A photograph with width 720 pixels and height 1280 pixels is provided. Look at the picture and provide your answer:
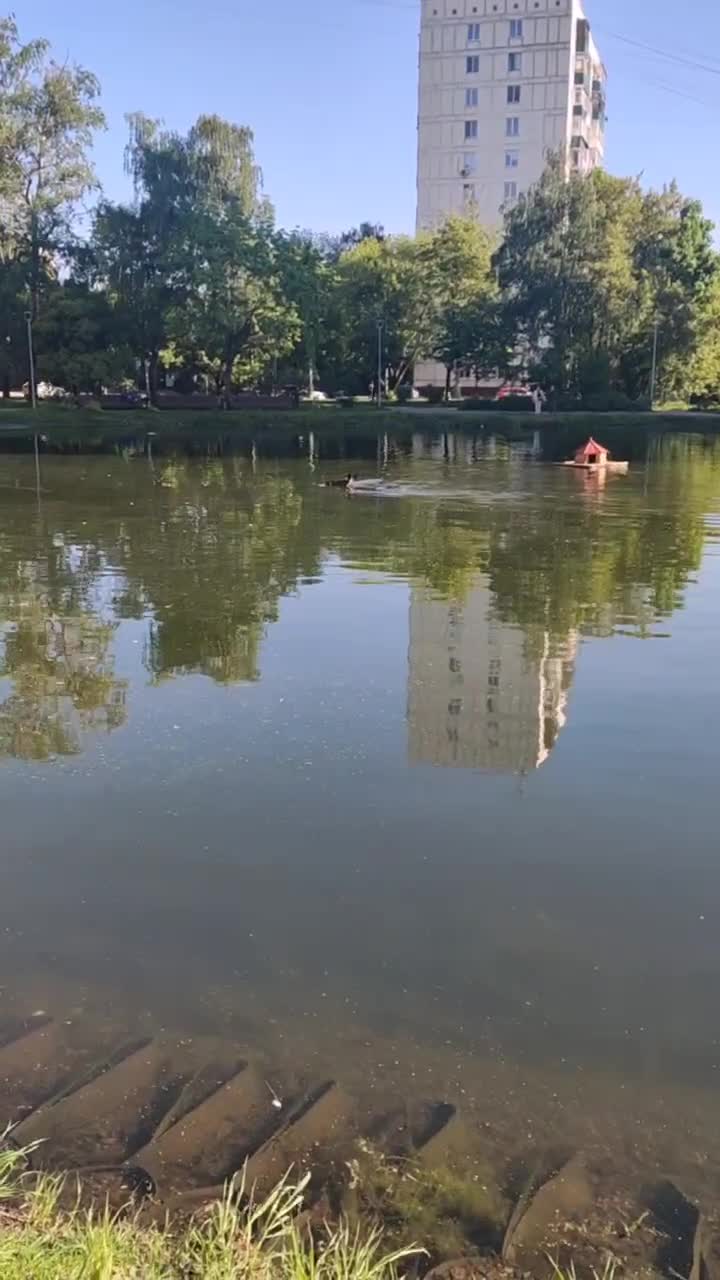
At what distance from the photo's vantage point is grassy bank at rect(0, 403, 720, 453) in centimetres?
5328

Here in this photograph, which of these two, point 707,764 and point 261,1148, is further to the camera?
point 707,764

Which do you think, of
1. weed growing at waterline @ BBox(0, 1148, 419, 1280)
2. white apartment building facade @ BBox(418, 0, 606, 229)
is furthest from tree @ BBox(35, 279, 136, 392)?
weed growing at waterline @ BBox(0, 1148, 419, 1280)

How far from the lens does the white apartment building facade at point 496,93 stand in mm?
92062

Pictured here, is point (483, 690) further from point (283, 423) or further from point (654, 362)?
point (654, 362)

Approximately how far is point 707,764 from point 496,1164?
4412 millimetres

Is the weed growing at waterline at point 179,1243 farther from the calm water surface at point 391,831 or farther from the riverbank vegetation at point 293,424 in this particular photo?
the riverbank vegetation at point 293,424

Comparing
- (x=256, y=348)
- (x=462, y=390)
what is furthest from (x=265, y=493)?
(x=462, y=390)

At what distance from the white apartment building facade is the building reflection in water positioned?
88.3 metres

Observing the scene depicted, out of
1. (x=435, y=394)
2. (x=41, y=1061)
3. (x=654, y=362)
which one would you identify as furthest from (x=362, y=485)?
(x=435, y=394)

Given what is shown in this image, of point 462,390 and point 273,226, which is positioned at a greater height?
point 273,226

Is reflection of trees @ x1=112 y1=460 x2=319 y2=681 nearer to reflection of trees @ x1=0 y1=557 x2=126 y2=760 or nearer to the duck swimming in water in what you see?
reflection of trees @ x1=0 y1=557 x2=126 y2=760

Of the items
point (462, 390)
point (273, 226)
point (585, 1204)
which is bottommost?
point (585, 1204)

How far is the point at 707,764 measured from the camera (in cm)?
774

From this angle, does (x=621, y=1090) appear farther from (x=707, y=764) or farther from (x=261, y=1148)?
(x=707, y=764)
